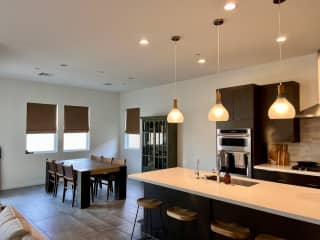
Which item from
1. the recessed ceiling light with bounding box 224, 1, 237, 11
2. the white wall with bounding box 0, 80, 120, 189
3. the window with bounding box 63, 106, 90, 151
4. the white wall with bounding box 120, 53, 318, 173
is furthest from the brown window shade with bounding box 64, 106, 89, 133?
the recessed ceiling light with bounding box 224, 1, 237, 11

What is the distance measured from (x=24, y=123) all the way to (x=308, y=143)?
22.0 feet

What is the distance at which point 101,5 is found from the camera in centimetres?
258

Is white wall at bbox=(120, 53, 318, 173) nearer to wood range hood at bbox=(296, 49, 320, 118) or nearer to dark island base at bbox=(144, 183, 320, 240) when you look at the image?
wood range hood at bbox=(296, 49, 320, 118)

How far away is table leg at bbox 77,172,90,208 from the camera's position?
4.91m

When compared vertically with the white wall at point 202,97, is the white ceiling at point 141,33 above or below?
above

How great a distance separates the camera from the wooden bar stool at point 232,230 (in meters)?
2.33

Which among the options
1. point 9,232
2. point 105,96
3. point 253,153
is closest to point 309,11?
point 253,153

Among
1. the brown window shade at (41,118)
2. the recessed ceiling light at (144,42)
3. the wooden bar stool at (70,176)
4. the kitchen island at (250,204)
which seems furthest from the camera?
the brown window shade at (41,118)

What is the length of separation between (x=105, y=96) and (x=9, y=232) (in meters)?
6.76

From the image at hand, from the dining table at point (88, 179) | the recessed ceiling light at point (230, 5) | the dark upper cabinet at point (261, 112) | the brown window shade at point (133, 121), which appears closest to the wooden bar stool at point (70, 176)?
the dining table at point (88, 179)

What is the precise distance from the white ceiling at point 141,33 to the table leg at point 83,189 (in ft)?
7.41

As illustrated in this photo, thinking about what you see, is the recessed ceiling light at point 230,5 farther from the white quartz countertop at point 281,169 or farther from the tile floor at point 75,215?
the tile floor at point 75,215

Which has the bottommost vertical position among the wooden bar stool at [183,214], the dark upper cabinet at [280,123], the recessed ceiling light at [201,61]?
the wooden bar stool at [183,214]

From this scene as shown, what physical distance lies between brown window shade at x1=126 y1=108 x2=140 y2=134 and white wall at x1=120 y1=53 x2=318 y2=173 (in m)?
0.20
